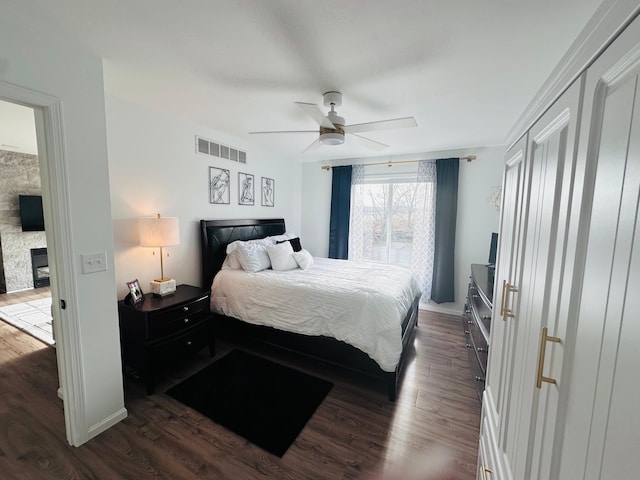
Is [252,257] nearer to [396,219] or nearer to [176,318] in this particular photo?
[176,318]

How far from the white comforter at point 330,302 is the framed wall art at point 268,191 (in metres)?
1.51

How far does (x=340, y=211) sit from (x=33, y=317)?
15.3ft

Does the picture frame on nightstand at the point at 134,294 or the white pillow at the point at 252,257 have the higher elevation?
the white pillow at the point at 252,257

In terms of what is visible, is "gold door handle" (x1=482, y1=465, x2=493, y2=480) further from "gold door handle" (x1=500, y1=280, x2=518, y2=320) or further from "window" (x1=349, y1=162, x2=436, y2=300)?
"window" (x1=349, y1=162, x2=436, y2=300)

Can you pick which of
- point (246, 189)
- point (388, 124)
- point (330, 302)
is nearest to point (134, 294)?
point (330, 302)

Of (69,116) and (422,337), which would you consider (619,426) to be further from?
(422,337)

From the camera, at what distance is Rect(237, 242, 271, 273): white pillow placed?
315cm

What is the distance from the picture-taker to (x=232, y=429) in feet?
6.27

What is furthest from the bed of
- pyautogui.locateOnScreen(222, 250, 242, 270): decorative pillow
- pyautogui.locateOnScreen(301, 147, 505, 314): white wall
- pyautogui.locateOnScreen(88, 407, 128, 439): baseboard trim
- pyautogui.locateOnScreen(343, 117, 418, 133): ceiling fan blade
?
pyautogui.locateOnScreen(343, 117, 418, 133): ceiling fan blade

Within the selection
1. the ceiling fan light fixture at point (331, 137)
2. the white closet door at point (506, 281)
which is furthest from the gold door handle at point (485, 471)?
the ceiling fan light fixture at point (331, 137)

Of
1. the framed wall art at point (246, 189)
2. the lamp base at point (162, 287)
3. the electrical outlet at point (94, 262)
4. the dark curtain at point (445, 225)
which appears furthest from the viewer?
the dark curtain at point (445, 225)

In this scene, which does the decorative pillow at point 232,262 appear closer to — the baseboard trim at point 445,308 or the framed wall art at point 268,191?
the framed wall art at point 268,191

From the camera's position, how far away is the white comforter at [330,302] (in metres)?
2.28

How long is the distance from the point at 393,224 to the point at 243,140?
2.68 m
